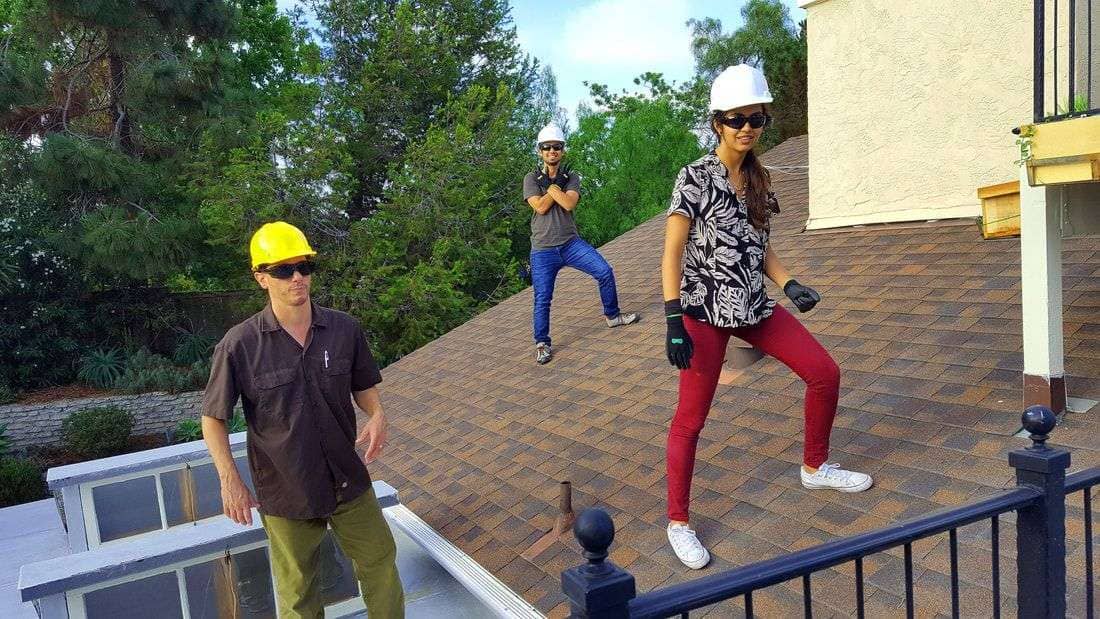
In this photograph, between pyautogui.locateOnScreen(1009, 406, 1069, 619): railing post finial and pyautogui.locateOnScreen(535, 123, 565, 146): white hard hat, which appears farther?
pyautogui.locateOnScreen(535, 123, 565, 146): white hard hat

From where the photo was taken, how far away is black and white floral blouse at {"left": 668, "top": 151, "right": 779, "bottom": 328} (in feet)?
10.6

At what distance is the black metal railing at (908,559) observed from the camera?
1398mm

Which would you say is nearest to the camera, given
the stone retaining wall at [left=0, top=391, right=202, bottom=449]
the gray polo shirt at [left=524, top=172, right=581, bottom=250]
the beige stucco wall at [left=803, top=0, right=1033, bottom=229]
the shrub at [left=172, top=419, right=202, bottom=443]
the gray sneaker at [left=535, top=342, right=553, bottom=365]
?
the beige stucco wall at [left=803, top=0, right=1033, bottom=229]

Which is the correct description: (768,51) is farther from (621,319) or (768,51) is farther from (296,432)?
(296,432)

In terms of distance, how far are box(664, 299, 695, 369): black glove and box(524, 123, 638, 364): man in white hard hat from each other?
3254mm

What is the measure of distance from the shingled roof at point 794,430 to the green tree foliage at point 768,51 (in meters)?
15.7

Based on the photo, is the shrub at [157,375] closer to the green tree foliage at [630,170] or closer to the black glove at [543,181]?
the green tree foliage at [630,170]

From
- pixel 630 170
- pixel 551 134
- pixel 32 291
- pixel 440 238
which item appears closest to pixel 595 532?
pixel 551 134

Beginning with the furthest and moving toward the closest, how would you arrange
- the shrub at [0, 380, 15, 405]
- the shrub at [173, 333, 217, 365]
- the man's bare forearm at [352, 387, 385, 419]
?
the shrub at [173, 333, 217, 365] < the shrub at [0, 380, 15, 405] < the man's bare forearm at [352, 387, 385, 419]

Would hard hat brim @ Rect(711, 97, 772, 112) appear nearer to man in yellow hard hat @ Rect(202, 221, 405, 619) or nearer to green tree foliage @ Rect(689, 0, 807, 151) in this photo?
man in yellow hard hat @ Rect(202, 221, 405, 619)

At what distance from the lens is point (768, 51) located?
2953 centimetres

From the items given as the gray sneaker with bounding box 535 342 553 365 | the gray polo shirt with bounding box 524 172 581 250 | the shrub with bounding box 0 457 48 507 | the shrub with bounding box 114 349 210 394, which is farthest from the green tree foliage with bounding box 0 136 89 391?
the gray polo shirt with bounding box 524 172 581 250

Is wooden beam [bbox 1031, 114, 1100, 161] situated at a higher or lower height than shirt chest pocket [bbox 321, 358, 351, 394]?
higher

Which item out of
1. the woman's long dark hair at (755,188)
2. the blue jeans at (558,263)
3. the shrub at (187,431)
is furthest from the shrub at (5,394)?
the woman's long dark hair at (755,188)
